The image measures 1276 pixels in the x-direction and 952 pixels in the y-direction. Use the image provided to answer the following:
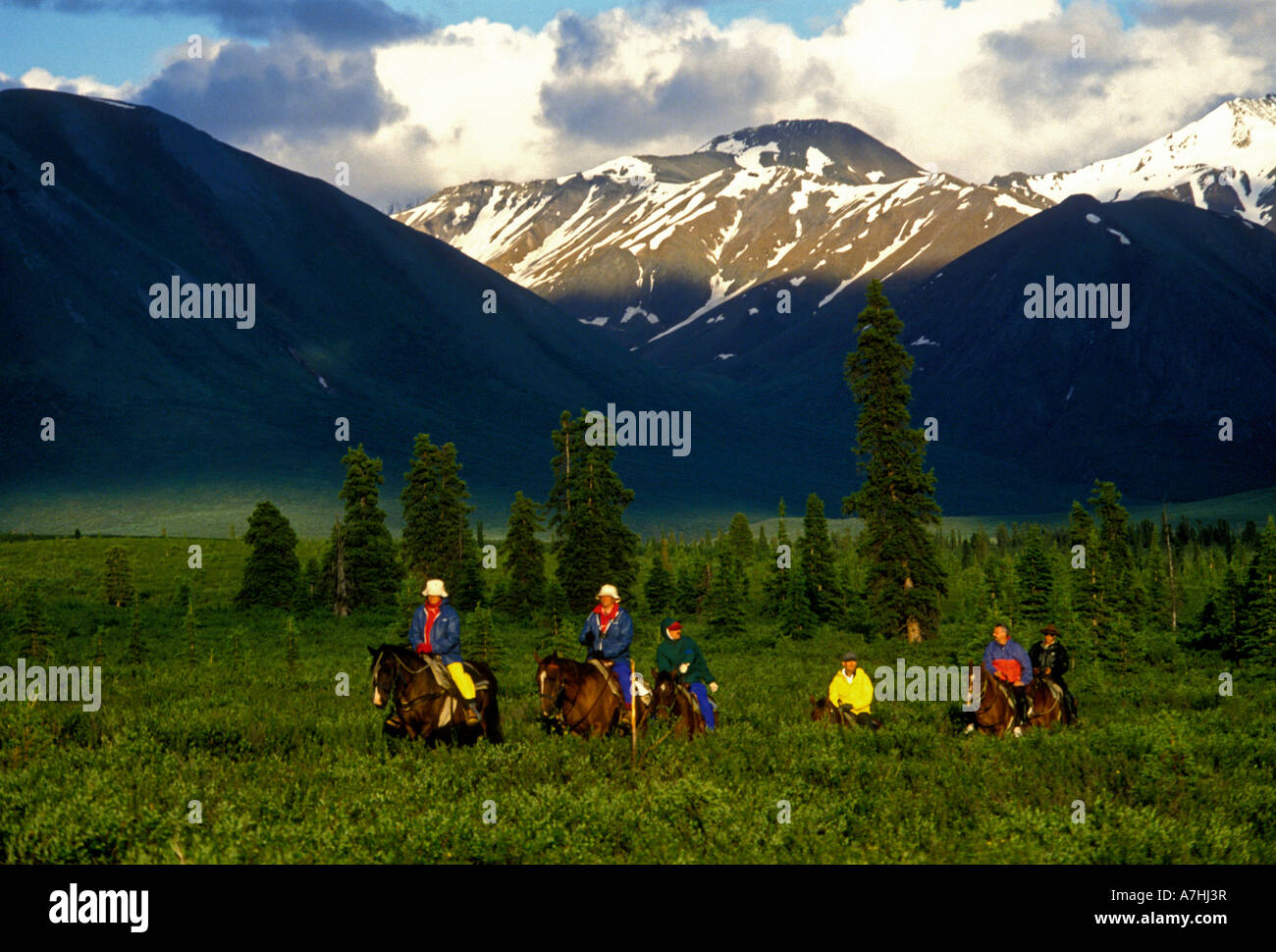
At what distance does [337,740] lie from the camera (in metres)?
18.1

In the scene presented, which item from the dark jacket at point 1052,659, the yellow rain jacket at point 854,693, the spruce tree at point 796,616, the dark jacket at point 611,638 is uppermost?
the dark jacket at point 611,638

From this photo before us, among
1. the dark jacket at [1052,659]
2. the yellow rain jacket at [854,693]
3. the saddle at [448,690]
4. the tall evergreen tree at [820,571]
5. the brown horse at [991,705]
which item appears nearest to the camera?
the saddle at [448,690]

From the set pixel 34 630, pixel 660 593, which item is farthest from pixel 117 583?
pixel 660 593

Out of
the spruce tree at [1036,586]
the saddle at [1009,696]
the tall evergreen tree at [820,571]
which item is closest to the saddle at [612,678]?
the saddle at [1009,696]

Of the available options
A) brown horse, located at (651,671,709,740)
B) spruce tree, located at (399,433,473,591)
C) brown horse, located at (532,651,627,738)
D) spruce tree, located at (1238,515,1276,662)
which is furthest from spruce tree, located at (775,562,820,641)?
brown horse, located at (532,651,627,738)

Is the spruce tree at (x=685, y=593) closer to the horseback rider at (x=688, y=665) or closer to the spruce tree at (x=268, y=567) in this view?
the spruce tree at (x=268, y=567)

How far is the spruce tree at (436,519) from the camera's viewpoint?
2410 inches

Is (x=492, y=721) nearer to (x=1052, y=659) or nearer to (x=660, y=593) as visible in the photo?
(x=1052, y=659)

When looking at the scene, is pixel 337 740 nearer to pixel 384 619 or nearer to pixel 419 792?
pixel 419 792

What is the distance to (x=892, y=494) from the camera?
47.1 metres

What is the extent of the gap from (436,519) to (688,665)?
141ft

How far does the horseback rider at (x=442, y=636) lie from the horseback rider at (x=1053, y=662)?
10.9 meters

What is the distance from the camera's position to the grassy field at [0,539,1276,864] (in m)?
11.8
